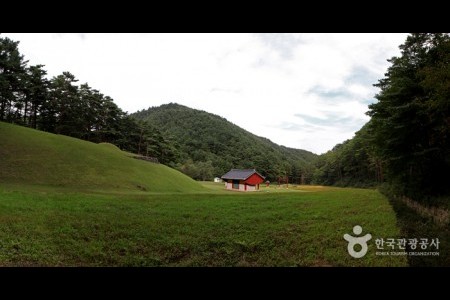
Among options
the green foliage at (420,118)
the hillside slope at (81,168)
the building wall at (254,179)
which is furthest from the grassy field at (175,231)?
the building wall at (254,179)

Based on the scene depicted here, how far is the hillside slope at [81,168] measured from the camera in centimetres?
1291

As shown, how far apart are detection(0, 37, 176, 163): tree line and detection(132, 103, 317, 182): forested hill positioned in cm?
65

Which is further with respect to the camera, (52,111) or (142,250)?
(52,111)

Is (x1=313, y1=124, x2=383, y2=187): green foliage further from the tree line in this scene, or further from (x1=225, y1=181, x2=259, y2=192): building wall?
the tree line

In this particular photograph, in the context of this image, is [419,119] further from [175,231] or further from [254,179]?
[254,179]

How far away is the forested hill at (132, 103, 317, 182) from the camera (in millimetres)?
12609

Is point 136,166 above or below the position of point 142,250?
above

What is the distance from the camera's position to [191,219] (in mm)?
7406

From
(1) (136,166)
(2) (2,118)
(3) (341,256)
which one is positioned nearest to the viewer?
(3) (341,256)

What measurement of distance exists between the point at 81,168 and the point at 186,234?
1017 cm

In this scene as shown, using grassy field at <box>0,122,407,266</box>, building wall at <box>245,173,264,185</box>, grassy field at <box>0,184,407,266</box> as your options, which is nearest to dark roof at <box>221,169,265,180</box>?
building wall at <box>245,173,264,185</box>
